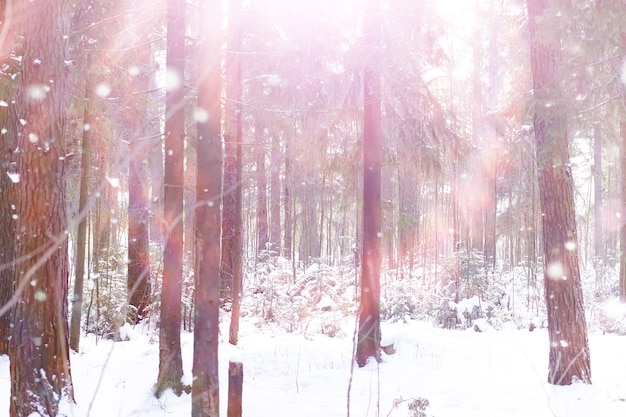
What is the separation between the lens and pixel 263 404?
6.48 m

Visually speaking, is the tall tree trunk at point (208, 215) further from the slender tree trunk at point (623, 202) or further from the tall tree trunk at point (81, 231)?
the slender tree trunk at point (623, 202)

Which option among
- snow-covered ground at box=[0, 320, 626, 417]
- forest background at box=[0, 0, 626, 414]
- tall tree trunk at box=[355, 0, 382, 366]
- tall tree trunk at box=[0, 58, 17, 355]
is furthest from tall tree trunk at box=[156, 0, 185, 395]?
tall tree trunk at box=[355, 0, 382, 366]

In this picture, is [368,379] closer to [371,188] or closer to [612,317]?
[371,188]

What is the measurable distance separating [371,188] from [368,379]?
3.26 metres

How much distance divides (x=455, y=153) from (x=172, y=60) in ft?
18.7

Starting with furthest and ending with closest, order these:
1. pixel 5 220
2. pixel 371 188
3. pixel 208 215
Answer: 1. pixel 371 188
2. pixel 5 220
3. pixel 208 215

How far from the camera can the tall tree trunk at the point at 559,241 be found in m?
6.95

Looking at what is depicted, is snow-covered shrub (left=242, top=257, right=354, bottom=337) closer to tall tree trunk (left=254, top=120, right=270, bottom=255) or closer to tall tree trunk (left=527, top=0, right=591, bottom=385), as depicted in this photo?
tall tree trunk (left=254, top=120, right=270, bottom=255)

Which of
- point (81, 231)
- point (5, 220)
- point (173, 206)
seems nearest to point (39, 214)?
point (173, 206)

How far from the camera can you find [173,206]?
6.88 meters

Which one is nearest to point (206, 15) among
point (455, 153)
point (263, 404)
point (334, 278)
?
point (263, 404)

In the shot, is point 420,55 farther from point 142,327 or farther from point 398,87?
point 142,327

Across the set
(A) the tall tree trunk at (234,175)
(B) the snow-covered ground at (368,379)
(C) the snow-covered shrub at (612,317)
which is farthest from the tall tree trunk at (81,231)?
(C) the snow-covered shrub at (612,317)

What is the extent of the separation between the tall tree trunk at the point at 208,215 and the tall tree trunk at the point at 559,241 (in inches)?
177
